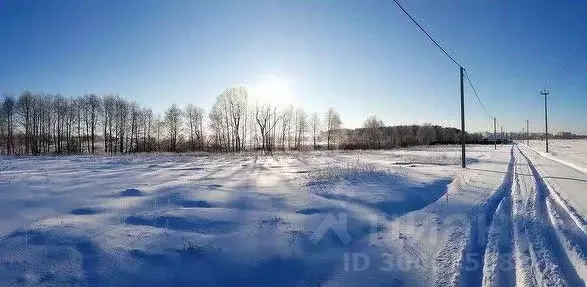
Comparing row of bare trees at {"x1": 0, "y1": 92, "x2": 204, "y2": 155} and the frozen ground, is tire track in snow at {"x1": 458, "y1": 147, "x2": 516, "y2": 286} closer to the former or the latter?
the frozen ground

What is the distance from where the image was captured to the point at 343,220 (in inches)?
309

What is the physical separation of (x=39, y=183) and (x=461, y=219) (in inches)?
491

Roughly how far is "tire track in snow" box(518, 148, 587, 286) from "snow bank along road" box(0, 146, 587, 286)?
27 millimetres

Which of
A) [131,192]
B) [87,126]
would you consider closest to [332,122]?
[87,126]

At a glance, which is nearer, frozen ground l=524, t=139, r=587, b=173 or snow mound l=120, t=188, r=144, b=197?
snow mound l=120, t=188, r=144, b=197

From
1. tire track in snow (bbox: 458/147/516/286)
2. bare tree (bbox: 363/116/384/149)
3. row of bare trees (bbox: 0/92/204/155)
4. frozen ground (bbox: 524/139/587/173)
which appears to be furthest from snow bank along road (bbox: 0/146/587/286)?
bare tree (bbox: 363/116/384/149)

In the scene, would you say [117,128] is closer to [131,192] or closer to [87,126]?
[87,126]

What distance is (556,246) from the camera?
622 cm

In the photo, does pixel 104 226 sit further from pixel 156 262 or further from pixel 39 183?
pixel 39 183

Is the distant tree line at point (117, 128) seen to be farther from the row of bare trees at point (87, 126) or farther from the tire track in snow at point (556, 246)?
the tire track in snow at point (556, 246)

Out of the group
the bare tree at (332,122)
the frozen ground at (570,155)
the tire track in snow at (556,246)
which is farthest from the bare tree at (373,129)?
the tire track in snow at (556,246)

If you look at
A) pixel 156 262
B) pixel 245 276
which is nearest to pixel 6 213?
pixel 156 262

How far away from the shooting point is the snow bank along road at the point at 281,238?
16.3ft

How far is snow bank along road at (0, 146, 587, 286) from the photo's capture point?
4973mm
